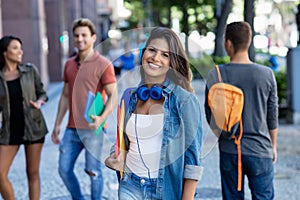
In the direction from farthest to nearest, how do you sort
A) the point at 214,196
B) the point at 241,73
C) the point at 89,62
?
the point at 214,196, the point at 89,62, the point at 241,73

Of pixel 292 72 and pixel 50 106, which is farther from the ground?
pixel 292 72

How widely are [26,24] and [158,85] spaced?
14218 mm

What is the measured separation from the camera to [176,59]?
3.14m

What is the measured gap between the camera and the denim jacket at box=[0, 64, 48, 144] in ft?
17.4

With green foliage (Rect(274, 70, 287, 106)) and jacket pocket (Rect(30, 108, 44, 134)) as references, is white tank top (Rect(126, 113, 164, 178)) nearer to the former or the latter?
jacket pocket (Rect(30, 108, 44, 134))

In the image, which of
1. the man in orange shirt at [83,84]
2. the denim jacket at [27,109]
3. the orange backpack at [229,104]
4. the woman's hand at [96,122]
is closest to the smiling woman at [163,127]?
the orange backpack at [229,104]

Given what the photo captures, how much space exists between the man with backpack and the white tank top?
1.25 meters

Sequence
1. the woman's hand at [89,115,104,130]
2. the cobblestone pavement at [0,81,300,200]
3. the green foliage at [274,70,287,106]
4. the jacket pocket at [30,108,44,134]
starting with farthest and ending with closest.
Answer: the green foliage at [274,70,287,106]
the cobblestone pavement at [0,81,300,200]
the jacket pocket at [30,108,44,134]
the woman's hand at [89,115,104,130]

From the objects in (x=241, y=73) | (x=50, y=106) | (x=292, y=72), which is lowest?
(x=50, y=106)

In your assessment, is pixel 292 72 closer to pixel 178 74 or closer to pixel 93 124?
pixel 93 124

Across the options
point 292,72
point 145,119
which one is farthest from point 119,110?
point 292,72

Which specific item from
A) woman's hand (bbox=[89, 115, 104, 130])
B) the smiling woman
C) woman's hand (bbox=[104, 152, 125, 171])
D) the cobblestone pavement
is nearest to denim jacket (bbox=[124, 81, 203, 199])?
the smiling woman

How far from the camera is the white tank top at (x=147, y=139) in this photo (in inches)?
123

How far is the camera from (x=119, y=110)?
10.5ft
